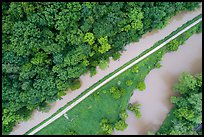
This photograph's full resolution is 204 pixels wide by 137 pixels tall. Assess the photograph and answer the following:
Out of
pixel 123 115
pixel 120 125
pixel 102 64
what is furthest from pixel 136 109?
pixel 102 64

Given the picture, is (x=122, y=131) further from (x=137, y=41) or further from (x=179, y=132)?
(x=137, y=41)

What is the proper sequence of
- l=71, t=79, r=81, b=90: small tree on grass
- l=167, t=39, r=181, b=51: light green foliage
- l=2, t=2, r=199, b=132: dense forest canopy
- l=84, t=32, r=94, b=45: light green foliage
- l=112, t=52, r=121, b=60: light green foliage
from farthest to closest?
1. l=167, t=39, r=181, b=51: light green foliage
2. l=112, t=52, r=121, b=60: light green foliage
3. l=71, t=79, r=81, b=90: small tree on grass
4. l=84, t=32, r=94, b=45: light green foliage
5. l=2, t=2, r=199, b=132: dense forest canopy

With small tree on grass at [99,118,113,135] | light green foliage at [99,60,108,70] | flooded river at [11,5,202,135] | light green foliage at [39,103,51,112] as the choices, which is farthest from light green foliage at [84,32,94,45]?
small tree on grass at [99,118,113,135]

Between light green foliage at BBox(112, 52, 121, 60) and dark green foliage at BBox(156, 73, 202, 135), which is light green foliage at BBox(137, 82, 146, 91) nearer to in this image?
dark green foliage at BBox(156, 73, 202, 135)

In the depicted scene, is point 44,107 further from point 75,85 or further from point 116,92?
point 116,92

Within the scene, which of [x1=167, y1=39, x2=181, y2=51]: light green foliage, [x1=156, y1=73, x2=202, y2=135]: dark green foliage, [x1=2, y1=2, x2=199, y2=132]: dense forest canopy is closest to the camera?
[x1=2, y1=2, x2=199, y2=132]: dense forest canopy

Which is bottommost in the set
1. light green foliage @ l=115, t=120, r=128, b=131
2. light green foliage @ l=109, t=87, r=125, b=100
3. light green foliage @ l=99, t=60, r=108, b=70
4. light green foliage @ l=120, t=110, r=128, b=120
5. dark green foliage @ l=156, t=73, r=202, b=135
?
dark green foliage @ l=156, t=73, r=202, b=135

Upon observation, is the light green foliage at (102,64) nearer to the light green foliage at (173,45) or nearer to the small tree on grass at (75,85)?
the small tree on grass at (75,85)

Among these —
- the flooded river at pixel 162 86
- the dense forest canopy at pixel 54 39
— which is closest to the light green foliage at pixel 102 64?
the dense forest canopy at pixel 54 39
